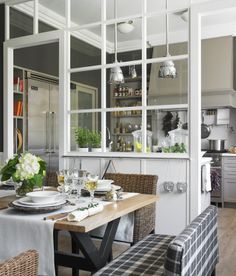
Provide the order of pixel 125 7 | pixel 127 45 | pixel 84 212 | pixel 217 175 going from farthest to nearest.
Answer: pixel 127 45 → pixel 217 175 → pixel 125 7 → pixel 84 212

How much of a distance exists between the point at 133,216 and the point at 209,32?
4.76m

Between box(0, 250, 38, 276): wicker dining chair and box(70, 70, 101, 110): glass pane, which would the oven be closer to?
box(70, 70, 101, 110): glass pane

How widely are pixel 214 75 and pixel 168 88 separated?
0.87 m

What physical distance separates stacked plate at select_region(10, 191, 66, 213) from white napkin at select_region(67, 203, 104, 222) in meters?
0.19

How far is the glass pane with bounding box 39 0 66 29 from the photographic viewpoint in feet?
16.2

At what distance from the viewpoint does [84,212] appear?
1.75m

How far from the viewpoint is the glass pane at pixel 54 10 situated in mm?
4933

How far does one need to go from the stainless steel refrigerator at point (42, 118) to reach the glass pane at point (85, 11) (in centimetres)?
109

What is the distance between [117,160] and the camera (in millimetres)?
3461

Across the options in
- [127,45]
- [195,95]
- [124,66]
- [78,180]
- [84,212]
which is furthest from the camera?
[127,45]

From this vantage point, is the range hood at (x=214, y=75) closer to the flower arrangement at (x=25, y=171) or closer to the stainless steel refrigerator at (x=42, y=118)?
the stainless steel refrigerator at (x=42, y=118)

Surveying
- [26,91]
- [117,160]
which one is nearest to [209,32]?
[26,91]

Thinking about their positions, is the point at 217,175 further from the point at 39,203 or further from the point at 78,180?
the point at 39,203

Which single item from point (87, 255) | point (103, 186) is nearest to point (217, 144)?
point (103, 186)
